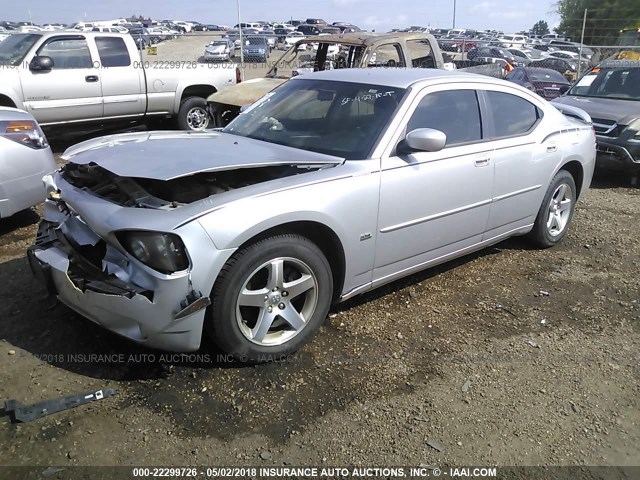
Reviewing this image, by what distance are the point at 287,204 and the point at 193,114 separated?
787 centimetres

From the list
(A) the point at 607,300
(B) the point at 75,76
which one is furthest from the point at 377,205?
(B) the point at 75,76

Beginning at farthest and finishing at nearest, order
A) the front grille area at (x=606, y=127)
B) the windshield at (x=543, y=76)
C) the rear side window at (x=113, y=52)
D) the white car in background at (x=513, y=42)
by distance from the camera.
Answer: the white car in background at (x=513, y=42), the windshield at (x=543, y=76), the rear side window at (x=113, y=52), the front grille area at (x=606, y=127)

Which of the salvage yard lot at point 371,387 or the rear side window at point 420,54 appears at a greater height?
the rear side window at point 420,54

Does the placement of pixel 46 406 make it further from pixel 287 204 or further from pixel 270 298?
pixel 287 204

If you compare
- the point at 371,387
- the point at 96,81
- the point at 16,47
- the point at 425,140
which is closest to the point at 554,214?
the point at 425,140

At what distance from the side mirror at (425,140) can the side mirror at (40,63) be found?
7.19m

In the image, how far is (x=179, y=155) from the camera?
334cm

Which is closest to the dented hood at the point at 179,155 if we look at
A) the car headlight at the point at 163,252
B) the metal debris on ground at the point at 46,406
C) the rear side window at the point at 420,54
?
the car headlight at the point at 163,252

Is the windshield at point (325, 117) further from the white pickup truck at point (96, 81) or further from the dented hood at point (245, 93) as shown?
the white pickup truck at point (96, 81)

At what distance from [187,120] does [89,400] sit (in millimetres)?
8022

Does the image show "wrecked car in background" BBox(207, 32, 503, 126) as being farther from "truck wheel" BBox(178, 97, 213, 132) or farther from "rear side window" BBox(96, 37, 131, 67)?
"rear side window" BBox(96, 37, 131, 67)

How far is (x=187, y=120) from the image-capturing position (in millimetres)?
10195

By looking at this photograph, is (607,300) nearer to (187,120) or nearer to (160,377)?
(160,377)

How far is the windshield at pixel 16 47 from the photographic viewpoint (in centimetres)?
866
